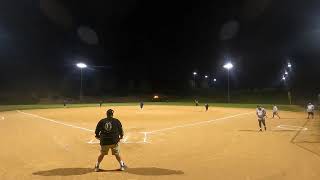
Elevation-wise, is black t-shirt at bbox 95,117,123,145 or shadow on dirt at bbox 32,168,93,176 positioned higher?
black t-shirt at bbox 95,117,123,145

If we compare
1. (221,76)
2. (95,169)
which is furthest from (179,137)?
(221,76)

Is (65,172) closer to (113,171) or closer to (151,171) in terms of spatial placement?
→ (113,171)

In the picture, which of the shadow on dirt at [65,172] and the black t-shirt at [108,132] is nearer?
the black t-shirt at [108,132]

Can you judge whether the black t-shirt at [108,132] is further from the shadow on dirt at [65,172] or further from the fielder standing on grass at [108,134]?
the shadow on dirt at [65,172]

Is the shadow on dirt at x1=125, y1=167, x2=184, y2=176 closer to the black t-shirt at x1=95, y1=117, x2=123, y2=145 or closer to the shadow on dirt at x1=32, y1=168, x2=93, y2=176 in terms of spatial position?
the black t-shirt at x1=95, y1=117, x2=123, y2=145

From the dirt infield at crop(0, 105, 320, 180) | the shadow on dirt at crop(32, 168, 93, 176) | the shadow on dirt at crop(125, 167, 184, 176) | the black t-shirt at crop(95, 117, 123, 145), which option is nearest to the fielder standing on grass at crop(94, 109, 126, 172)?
the black t-shirt at crop(95, 117, 123, 145)

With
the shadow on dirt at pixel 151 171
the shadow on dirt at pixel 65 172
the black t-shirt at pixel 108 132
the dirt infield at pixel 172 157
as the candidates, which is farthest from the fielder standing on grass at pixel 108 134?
the shadow on dirt at pixel 65 172

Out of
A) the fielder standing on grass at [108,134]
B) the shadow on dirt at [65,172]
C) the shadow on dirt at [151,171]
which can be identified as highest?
the fielder standing on grass at [108,134]

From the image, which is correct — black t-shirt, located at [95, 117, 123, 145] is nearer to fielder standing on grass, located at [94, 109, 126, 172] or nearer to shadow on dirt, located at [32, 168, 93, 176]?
fielder standing on grass, located at [94, 109, 126, 172]

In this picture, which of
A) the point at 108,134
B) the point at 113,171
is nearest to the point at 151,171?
the point at 113,171

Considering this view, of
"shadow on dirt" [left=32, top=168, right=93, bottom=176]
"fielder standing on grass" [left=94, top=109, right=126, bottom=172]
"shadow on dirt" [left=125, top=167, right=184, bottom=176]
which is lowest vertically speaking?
"shadow on dirt" [left=32, top=168, right=93, bottom=176]

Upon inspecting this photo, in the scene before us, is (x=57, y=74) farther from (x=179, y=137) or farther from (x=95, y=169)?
(x=95, y=169)

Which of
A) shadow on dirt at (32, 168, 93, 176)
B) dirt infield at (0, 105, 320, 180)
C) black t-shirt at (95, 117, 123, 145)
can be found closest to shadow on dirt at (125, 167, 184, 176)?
dirt infield at (0, 105, 320, 180)

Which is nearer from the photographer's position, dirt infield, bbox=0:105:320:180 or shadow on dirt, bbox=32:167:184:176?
dirt infield, bbox=0:105:320:180
